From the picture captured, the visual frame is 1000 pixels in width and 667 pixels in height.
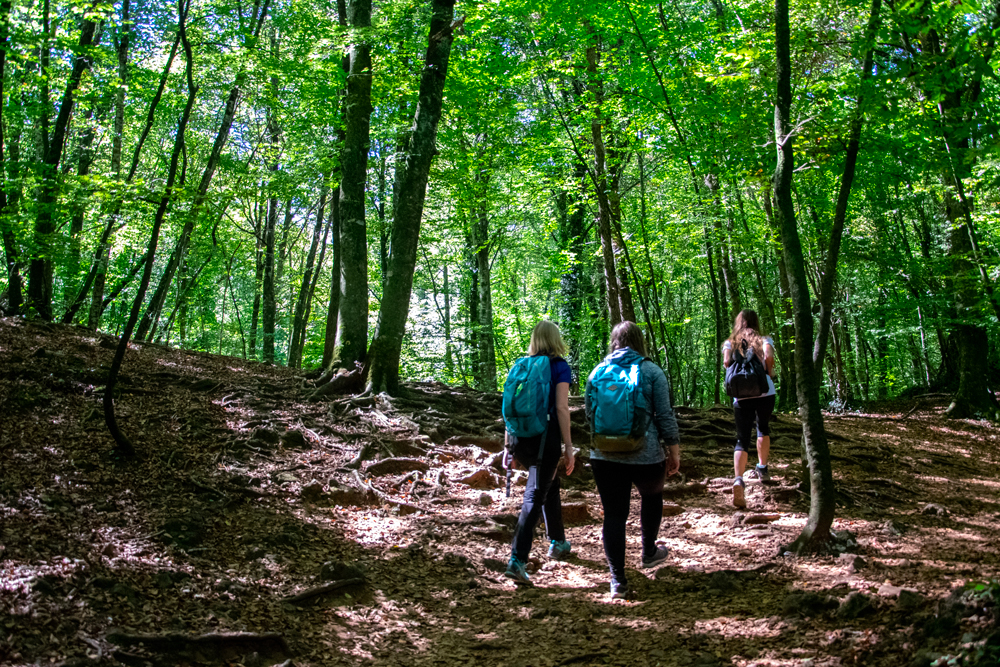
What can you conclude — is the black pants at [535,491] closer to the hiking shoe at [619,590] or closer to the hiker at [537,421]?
the hiker at [537,421]

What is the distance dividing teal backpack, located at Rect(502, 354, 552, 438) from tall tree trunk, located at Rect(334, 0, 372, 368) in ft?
18.4

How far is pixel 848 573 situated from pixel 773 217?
8.88 m

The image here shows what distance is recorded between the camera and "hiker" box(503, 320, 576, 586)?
5090 mm

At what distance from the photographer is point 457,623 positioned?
4.64 meters

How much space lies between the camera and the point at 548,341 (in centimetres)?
521

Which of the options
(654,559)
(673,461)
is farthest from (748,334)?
(654,559)

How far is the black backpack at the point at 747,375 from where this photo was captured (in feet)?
22.1

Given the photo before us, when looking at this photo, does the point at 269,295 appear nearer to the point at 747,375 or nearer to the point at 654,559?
the point at 747,375

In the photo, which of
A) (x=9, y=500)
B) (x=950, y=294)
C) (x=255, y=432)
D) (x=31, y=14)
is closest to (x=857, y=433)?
(x=950, y=294)

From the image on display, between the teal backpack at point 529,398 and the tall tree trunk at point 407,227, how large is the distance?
4540mm

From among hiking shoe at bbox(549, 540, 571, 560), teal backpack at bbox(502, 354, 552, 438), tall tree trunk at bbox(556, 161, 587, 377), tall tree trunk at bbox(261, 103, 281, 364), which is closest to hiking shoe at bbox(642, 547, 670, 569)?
hiking shoe at bbox(549, 540, 571, 560)

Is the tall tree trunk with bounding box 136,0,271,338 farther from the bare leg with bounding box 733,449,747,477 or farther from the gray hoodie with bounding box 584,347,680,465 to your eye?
the bare leg with bounding box 733,449,747,477

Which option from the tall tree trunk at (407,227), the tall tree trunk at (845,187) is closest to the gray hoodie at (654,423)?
the tall tree trunk at (845,187)

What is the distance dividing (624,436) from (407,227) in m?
5.90
